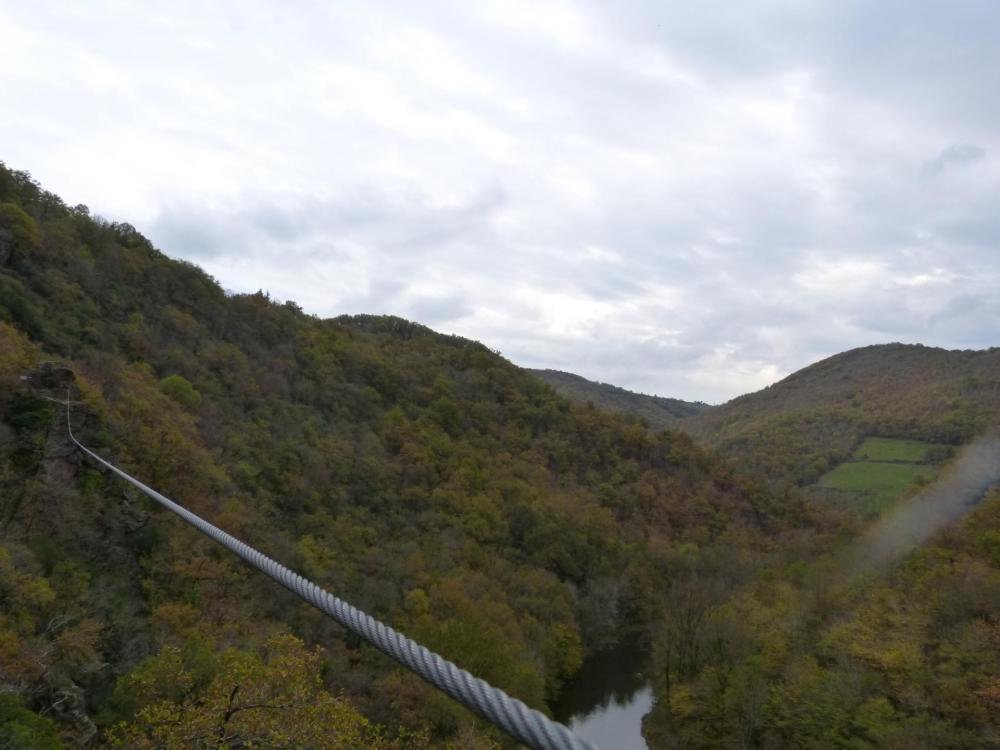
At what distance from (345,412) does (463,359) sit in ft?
71.4

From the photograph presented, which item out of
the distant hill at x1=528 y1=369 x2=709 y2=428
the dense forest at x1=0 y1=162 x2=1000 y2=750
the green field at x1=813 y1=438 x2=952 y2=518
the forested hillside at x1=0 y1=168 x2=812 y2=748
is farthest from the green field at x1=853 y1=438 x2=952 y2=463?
the distant hill at x1=528 y1=369 x2=709 y2=428

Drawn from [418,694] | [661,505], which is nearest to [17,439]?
[418,694]

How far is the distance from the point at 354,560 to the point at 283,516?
9.81 ft

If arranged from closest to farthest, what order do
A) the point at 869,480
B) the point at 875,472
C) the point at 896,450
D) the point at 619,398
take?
1. the point at 869,480
2. the point at 875,472
3. the point at 896,450
4. the point at 619,398

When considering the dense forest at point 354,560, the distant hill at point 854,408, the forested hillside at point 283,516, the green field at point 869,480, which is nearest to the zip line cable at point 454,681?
the dense forest at point 354,560

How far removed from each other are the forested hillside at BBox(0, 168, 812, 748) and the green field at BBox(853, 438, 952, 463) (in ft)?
51.2

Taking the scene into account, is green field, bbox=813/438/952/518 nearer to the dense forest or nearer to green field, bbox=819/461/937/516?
green field, bbox=819/461/937/516

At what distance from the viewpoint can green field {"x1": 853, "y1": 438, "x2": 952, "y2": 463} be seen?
5562 cm

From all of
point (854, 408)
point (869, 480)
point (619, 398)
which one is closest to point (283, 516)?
point (869, 480)

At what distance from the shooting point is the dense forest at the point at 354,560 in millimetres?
8211

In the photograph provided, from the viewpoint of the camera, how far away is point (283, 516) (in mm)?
22312

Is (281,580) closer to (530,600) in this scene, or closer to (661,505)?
(530,600)

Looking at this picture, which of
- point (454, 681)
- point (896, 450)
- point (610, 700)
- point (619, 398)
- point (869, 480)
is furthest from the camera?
point (619, 398)

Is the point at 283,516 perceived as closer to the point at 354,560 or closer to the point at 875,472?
the point at 354,560
